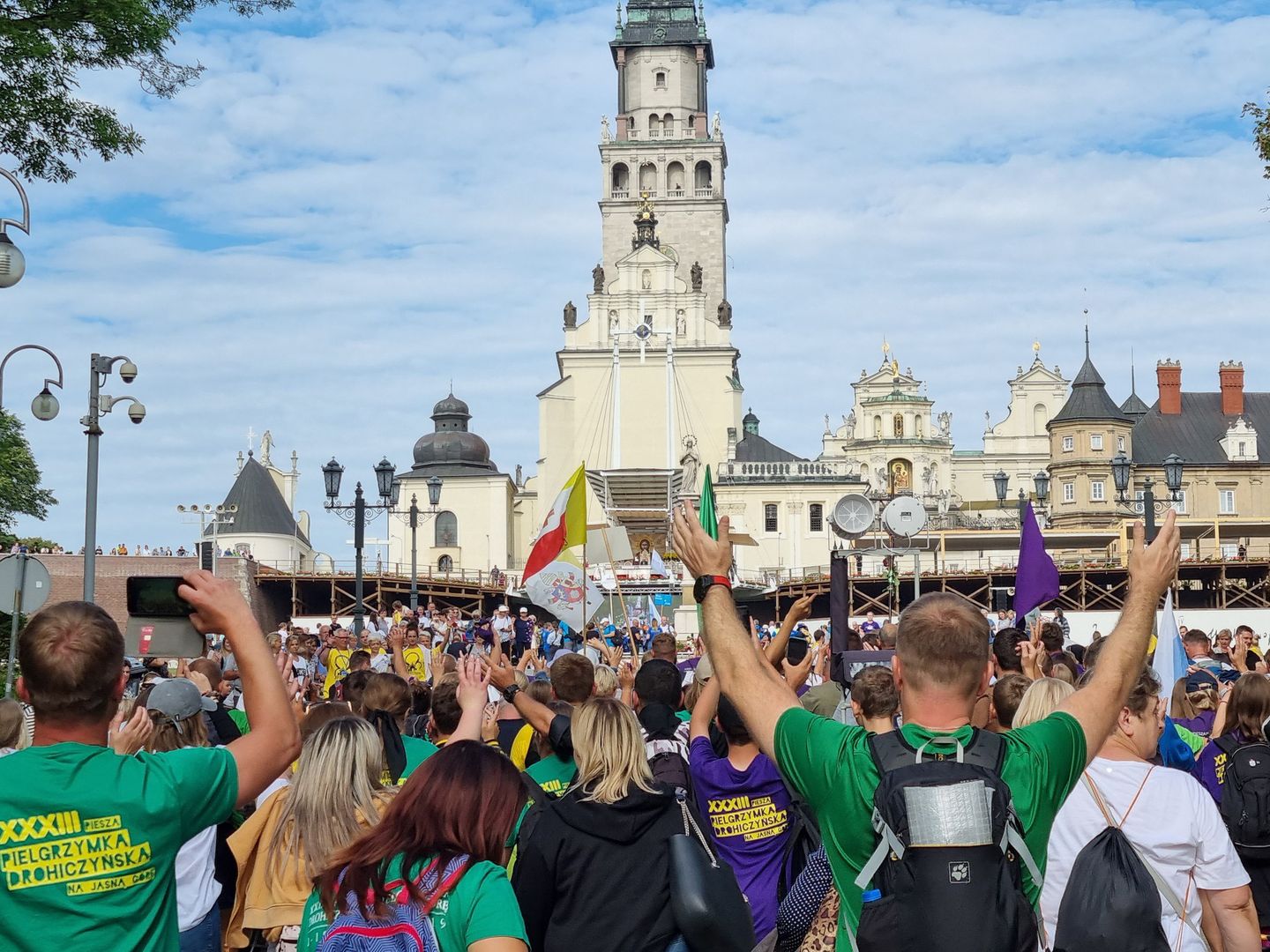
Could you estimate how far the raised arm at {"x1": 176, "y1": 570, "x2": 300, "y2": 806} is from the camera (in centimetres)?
369

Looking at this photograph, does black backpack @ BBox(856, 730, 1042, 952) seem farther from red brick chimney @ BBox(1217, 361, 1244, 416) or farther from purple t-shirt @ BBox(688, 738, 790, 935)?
red brick chimney @ BBox(1217, 361, 1244, 416)

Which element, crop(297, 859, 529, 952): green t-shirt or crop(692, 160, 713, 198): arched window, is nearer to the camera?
crop(297, 859, 529, 952): green t-shirt

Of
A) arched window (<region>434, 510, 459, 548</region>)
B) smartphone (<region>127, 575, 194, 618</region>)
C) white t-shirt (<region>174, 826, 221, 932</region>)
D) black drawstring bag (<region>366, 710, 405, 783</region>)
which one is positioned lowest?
white t-shirt (<region>174, 826, 221, 932</region>)

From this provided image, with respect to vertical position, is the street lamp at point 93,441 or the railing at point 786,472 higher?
the railing at point 786,472

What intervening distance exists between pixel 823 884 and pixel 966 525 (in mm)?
92300

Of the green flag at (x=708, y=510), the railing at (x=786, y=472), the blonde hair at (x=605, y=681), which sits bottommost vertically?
the blonde hair at (x=605, y=681)

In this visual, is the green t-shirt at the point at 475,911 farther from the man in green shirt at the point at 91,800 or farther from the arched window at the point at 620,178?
the arched window at the point at 620,178

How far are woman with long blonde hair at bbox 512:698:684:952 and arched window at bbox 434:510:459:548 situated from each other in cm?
8702

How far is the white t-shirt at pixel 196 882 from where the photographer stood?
220 inches

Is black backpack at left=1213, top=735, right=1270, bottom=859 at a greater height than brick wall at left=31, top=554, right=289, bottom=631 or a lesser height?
lesser

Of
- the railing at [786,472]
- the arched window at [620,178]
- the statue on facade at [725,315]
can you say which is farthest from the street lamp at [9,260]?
the arched window at [620,178]

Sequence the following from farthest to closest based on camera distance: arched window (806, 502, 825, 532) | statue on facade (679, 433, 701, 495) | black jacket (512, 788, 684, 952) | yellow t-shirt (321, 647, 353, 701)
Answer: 1. arched window (806, 502, 825, 532)
2. statue on facade (679, 433, 701, 495)
3. yellow t-shirt (321, 647, 353, 701)
4. black jacket (512, 788, 684, 952)

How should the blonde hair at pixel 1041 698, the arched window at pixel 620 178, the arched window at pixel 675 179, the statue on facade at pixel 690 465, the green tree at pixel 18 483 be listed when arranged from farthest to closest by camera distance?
the arched window at pixel 675 179
the arched window at pixel 620 178
the statue on facade at pixel 690 465
the green tree at pixel 18 483
the blonde hair at pixel 1041 698

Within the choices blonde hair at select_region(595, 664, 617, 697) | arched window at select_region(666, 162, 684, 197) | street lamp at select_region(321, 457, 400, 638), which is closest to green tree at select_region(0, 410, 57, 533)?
street lamp at select_region(321, 457, 400, 638)
